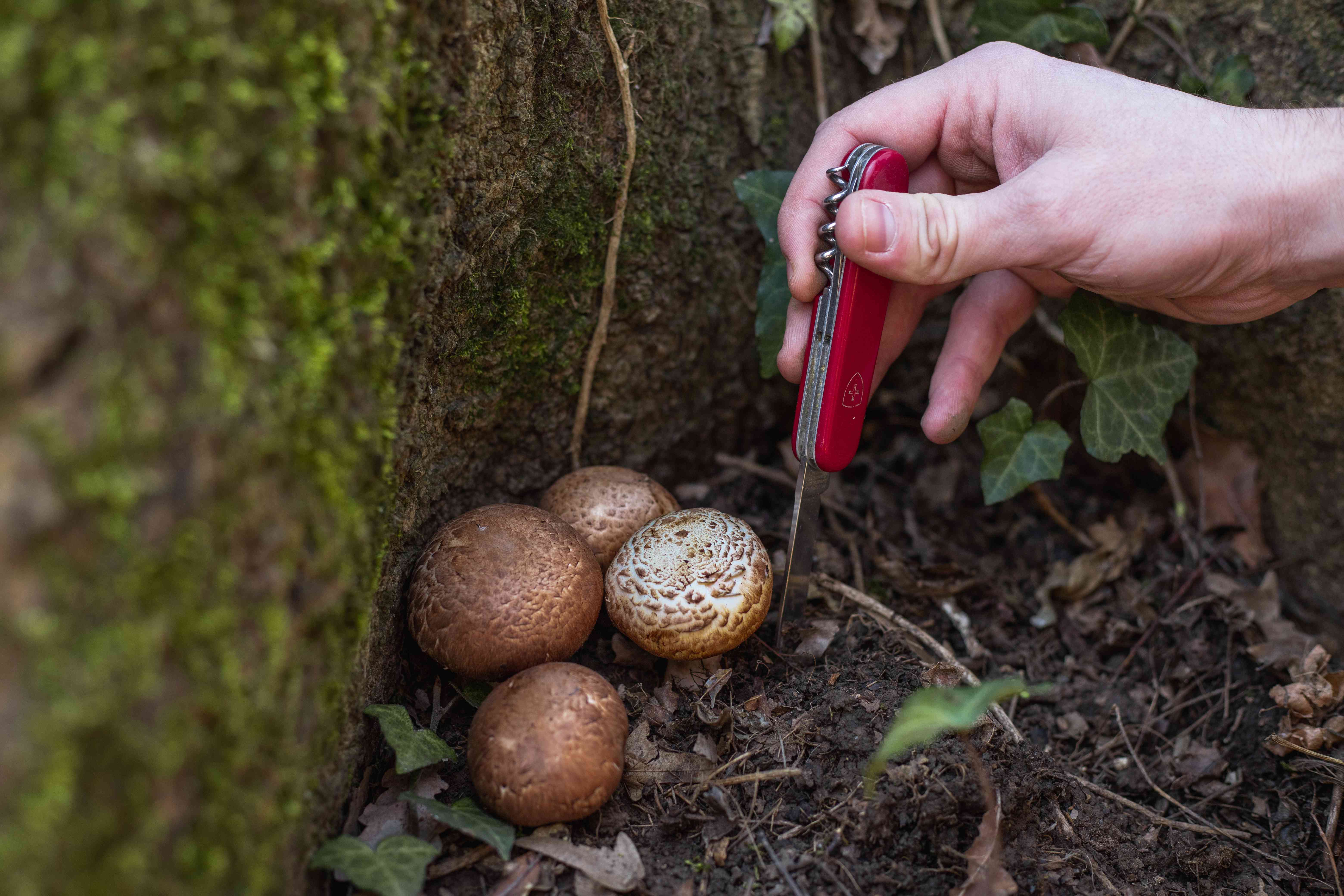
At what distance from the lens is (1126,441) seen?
2.88 m

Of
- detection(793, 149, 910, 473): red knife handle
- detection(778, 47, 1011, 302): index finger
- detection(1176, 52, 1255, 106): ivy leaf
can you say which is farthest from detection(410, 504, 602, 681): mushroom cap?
detection(1176, 52, 1255, 106): ivy leaf

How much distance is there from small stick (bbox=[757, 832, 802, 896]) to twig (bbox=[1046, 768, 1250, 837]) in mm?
857

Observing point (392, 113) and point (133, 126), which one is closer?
point (133, 126)

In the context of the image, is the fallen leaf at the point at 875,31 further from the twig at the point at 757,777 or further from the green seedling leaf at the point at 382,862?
the green seedling leaf at the point at 382,862

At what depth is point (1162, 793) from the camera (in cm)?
243

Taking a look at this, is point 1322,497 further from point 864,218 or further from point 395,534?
point 395,534

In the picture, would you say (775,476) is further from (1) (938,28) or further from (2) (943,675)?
→ (1) (938,28)

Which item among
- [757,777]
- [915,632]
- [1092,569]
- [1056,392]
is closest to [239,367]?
[757,777]

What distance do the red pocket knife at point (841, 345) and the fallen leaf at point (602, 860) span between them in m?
1.00

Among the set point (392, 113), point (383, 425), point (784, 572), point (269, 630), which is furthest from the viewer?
point (784, 572)

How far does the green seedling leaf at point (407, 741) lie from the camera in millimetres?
1905

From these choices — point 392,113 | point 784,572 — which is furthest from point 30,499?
point 784,572

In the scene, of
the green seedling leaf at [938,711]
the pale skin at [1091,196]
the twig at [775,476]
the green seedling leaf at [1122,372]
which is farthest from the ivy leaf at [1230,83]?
the green seedling leaf at [938,711]

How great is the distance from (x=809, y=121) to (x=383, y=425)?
2244 mm
